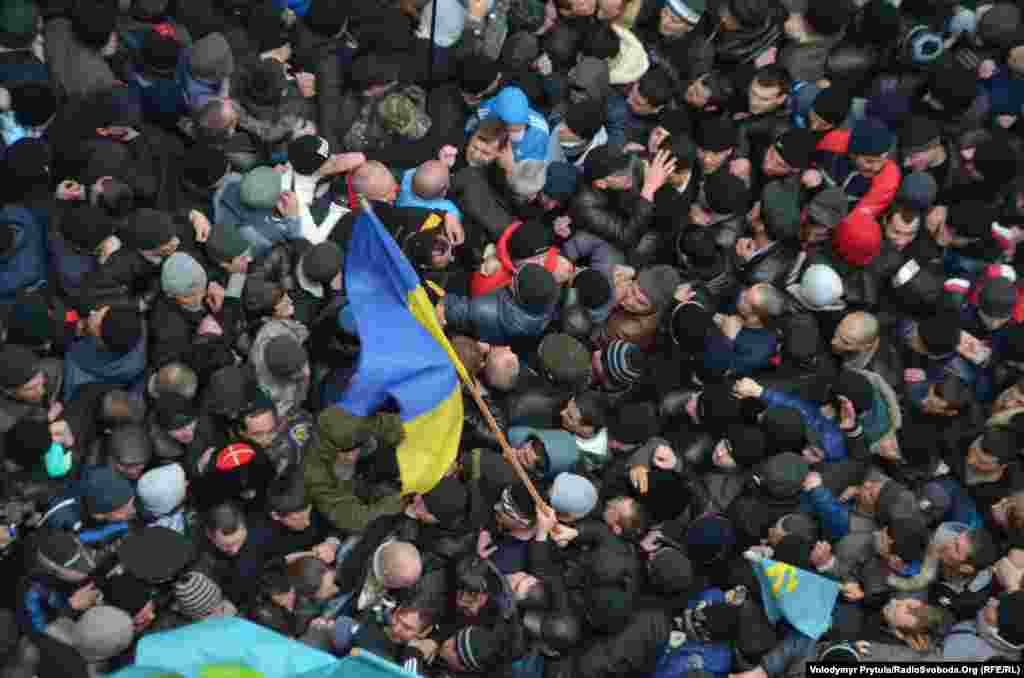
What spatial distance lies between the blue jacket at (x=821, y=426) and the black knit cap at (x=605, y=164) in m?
1.64

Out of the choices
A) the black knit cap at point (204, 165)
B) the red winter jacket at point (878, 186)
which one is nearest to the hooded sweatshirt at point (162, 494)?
the black knit cap at point (204, 165)

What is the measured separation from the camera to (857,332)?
895 cm

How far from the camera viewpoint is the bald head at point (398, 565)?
7629 mm

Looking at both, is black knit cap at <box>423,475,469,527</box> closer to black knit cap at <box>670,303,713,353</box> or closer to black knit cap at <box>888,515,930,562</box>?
black knit cap at <box>670,303,713,353</box>

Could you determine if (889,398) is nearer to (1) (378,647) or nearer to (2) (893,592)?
(2) (893,592)

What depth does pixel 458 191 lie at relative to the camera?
9250 millimetres

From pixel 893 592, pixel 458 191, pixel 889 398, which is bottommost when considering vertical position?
pixel 893 592

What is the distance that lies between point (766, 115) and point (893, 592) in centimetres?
328

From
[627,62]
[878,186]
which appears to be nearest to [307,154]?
[627,62]

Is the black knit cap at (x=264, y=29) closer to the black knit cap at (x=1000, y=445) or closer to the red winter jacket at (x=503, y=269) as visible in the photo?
the red winter jacket at (x=503, y=269)

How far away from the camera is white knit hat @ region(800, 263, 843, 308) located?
9023mm

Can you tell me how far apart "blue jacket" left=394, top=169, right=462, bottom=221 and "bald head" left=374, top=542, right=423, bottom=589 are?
224 cm

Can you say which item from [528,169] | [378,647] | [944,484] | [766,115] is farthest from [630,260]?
[378,647]

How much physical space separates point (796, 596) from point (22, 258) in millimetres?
4665
